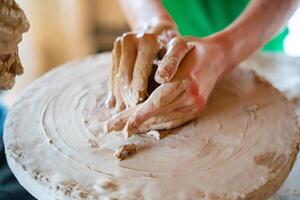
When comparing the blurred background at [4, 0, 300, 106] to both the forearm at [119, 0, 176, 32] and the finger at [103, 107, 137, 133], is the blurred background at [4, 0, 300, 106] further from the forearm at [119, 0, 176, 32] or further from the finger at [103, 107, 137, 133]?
the finger at [103, 107, 137, 133]

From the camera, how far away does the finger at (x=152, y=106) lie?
1.01 metres

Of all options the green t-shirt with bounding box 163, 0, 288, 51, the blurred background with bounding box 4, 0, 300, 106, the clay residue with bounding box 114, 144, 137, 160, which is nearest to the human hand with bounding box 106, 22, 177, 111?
the clay residue with bounding box 114, 144, 137, 160

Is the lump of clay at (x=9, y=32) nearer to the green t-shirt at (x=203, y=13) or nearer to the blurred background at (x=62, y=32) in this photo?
the green t-shirt at (x=203, y=13)

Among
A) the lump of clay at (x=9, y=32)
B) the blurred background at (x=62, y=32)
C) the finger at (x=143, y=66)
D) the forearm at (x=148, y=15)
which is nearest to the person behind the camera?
the lump of clay at (x=9, y=32)

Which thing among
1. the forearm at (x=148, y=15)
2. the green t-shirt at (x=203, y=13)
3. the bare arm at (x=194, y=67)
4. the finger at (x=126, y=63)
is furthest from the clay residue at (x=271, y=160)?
the green t-shirt at (x=203, y=13)

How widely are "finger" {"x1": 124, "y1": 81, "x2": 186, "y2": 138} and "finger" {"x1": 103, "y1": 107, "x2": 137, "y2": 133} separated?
0.07ft

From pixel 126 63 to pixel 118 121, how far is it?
6.2 inches

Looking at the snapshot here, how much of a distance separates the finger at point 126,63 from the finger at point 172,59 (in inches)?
3.6

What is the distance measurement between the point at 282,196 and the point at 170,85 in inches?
15.7

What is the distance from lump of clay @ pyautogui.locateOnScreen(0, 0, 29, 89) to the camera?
842 mm

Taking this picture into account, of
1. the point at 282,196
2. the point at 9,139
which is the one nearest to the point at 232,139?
the point at 282,196

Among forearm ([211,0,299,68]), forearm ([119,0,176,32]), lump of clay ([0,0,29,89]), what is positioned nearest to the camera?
lump of clay ([0,0,29,89])

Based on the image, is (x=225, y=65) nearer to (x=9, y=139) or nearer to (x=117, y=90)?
(x=117, y=90)

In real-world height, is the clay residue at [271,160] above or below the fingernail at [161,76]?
below
